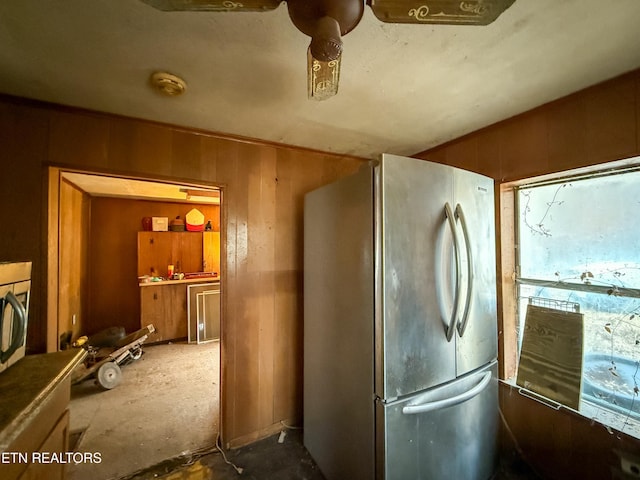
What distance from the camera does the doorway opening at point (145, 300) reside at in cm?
199

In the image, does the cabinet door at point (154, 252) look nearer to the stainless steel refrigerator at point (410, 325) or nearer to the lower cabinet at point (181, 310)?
the lower cabinet at point (181, 310)

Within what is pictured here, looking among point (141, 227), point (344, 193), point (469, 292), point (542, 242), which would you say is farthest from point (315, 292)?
point (141, 227)

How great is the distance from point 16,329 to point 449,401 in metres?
1.76

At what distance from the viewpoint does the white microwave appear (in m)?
0.80

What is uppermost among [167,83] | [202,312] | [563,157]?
[167,83]

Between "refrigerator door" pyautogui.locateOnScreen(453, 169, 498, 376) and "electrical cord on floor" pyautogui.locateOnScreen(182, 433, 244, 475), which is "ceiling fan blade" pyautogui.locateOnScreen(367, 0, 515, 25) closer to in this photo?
"refrigerator door" pyautogui.locateOnScreen(453, 169, 498, 376)

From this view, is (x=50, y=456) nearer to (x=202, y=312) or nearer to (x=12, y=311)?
(x=12, y=311)

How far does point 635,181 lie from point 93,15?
8.11 feet

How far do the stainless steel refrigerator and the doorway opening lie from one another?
99 cm

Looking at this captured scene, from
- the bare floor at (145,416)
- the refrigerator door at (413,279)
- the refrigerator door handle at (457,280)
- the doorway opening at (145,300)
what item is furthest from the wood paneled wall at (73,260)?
the refrigerator door handle at (457,280)

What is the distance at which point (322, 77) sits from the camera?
82 centimetres

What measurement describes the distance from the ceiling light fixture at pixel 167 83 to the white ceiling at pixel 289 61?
3 cm

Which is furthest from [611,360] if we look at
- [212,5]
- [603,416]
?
[212,5]

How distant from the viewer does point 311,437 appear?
64.7 inches
